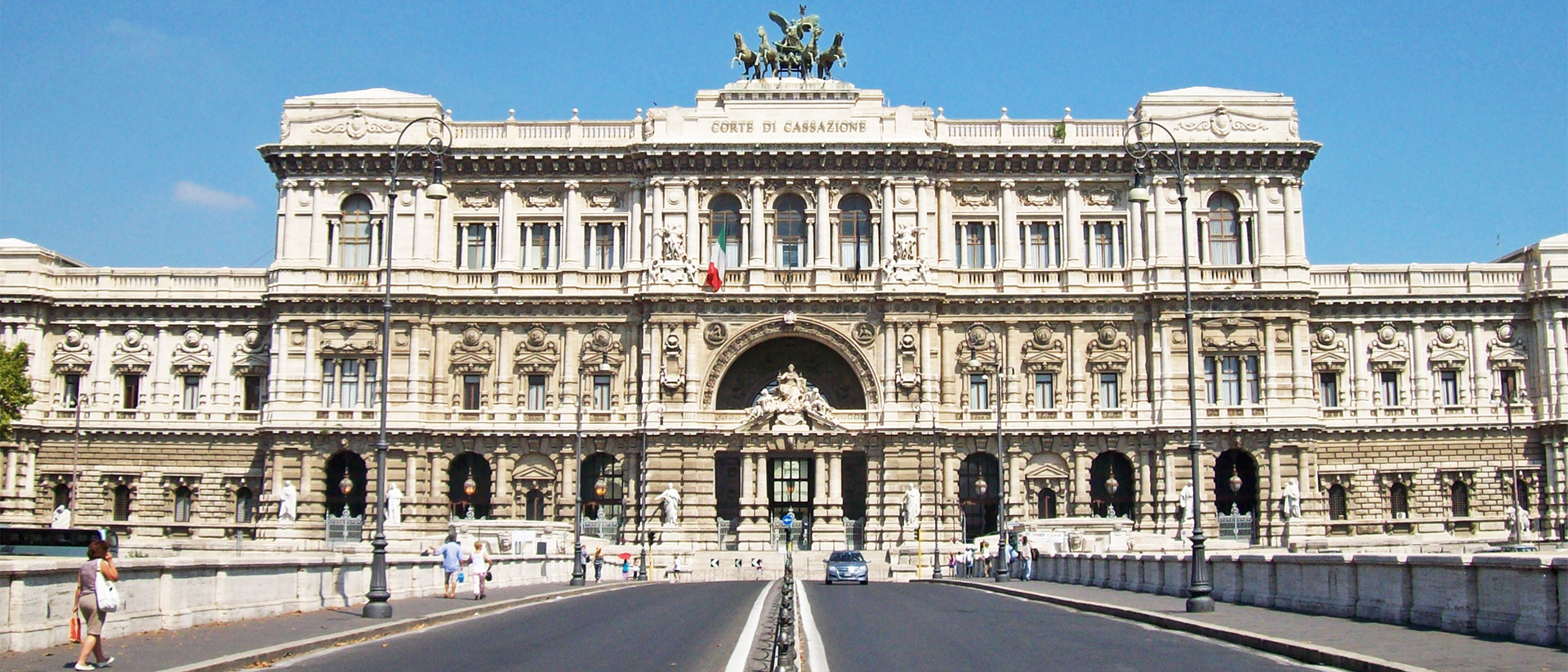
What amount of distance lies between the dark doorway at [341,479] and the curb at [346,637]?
29.3 meters

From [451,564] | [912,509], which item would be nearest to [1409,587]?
[451,564]

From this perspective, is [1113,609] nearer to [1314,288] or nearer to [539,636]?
[539,636]

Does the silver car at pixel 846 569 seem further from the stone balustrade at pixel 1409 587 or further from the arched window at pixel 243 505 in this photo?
the arched window at pixel 243 505

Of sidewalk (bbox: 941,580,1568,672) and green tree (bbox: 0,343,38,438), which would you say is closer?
sidewalk (bbox: 941,580,1568,672)

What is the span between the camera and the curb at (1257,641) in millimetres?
19828

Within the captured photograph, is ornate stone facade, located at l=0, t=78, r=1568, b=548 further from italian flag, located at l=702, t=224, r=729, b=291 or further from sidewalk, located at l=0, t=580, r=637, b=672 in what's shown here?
sidewalk, located at l=0, t=580, r=637, b=672

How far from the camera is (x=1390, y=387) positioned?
72.1 metres

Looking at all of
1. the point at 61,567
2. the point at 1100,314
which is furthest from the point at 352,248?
the point at 61,567

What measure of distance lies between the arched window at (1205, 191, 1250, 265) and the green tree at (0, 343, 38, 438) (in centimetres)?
5425

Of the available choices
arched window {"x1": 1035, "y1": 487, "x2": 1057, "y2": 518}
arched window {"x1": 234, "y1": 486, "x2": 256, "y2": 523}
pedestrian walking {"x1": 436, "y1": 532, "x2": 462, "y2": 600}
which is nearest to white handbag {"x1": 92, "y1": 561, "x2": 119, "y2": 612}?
pedestrian walking {"x1": 436, "y1": 532, "x2": 462, "y2": 600}

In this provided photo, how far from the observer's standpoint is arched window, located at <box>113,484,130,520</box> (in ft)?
236

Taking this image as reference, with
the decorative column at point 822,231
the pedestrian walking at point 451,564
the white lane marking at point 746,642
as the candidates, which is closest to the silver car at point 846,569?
the white lane marking at point 746,642

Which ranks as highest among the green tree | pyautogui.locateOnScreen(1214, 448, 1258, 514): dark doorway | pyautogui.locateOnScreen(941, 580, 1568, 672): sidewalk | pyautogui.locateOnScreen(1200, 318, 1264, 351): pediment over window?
pyautogui.locateOnScreen(1200, 318, 1264, 351): pediment over window

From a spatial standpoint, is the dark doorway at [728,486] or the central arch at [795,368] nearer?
the dark doorway at [728,486]
